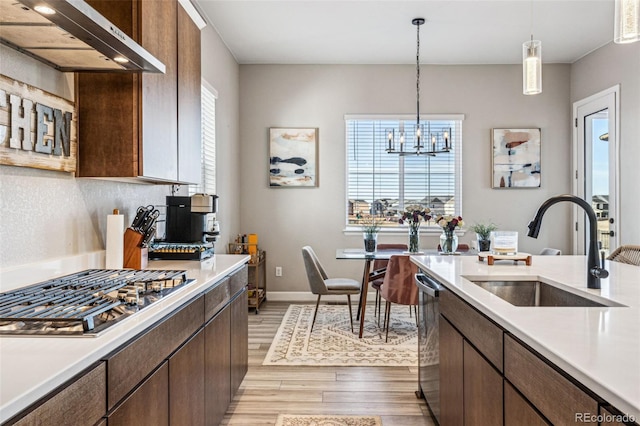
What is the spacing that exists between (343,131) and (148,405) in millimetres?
4608

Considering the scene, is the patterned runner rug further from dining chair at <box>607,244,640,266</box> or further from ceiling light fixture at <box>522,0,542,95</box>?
ceiling light fixture at <box>522,0,542,95</box>

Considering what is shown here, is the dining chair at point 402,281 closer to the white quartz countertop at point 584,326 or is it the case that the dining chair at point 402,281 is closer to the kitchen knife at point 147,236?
the white quartz countertop at point 584,326

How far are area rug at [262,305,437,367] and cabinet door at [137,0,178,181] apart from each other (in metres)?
1.85

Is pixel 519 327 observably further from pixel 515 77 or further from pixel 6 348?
pixel 515 77

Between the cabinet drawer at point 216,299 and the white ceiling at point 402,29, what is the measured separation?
9.07ft

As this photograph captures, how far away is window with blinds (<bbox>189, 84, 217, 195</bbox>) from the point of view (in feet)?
13.7

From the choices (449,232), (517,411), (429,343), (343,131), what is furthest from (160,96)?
(343,131)

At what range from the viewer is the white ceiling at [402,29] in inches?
158

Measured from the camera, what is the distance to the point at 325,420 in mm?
2512

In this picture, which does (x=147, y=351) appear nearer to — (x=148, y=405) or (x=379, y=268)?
(x=148, y=405)

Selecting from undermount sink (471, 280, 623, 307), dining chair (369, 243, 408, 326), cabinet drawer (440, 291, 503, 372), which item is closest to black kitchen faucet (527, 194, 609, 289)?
undermount sink (471, 280, 623, 307)

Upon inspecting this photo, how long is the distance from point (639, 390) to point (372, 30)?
438 cm

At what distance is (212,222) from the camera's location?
117 inches

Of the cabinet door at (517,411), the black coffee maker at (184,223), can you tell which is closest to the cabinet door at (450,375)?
the cabinet door at (517,411)
